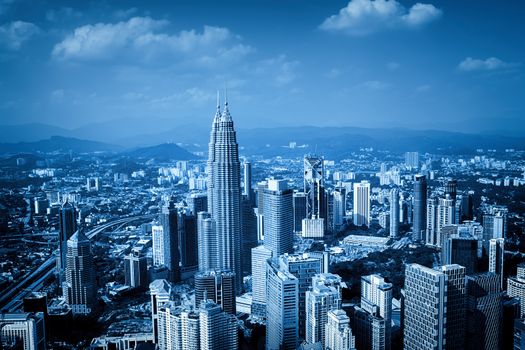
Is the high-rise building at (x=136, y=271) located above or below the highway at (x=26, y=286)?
below

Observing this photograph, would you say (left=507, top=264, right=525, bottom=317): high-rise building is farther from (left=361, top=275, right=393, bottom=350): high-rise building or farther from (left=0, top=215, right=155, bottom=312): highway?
(left=0, top=215, right=155, bottom=312): highway

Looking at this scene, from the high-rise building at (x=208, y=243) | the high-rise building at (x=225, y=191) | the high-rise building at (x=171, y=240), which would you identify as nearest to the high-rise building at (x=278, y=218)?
the high-rise building at (x=225, y=191)

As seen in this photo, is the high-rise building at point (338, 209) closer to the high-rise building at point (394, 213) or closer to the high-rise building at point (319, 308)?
the high-rise building at point (394, 213)

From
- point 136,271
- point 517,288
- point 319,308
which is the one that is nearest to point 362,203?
point 136,271

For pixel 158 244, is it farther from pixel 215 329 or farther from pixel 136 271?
pixel 215 329

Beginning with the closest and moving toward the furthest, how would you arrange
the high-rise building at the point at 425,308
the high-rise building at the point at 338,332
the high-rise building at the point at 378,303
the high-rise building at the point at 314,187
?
1. the high-rise building at the point at 425,308
2. the high-rise building at the point at 338,332
3. the high-rise building at the point at 378,303
4. the high-rise building at the point at 314,187

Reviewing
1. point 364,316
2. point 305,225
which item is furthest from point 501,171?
point 364,316

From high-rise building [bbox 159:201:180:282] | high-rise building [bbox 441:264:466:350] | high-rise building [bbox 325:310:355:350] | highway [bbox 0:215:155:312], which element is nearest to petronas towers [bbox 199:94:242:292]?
high-rise building [bbox 159:201:180:282]

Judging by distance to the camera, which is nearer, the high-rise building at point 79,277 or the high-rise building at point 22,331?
the high-rise building at point 22,331
